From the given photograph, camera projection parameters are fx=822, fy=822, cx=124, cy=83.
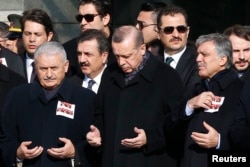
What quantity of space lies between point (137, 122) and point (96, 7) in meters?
1.89

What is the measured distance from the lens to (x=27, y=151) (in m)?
6.49

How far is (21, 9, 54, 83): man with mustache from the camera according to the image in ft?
26.0

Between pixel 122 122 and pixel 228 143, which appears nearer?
pixel 228 143

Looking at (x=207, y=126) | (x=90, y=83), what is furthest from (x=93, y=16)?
(x=207, y=126)

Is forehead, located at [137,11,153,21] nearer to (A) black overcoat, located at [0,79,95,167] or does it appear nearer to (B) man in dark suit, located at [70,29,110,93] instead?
(B) man in dark suit, located at [70,29,110,93]

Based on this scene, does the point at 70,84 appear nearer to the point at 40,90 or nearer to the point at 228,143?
the point at 40,90

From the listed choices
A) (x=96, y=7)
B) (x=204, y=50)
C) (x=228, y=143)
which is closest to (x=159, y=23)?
(x=96, y=7)

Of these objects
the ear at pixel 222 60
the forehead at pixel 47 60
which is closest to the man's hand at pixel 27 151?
the forehead at pixel 47 60

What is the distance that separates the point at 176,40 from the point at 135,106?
41.0 inches

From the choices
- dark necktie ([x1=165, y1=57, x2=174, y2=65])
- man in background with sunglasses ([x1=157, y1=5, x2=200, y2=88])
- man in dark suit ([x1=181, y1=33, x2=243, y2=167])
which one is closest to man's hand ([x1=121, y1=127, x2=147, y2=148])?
man in dark suit ([x1=181, y1=33, x2=243, y2=167])

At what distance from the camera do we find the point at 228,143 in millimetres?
6031

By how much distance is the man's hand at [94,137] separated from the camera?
6574mm

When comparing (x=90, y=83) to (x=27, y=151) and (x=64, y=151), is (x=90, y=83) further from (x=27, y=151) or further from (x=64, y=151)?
(x=27, y=151)

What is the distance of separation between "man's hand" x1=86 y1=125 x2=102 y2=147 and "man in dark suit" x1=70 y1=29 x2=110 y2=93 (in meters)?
0.73
